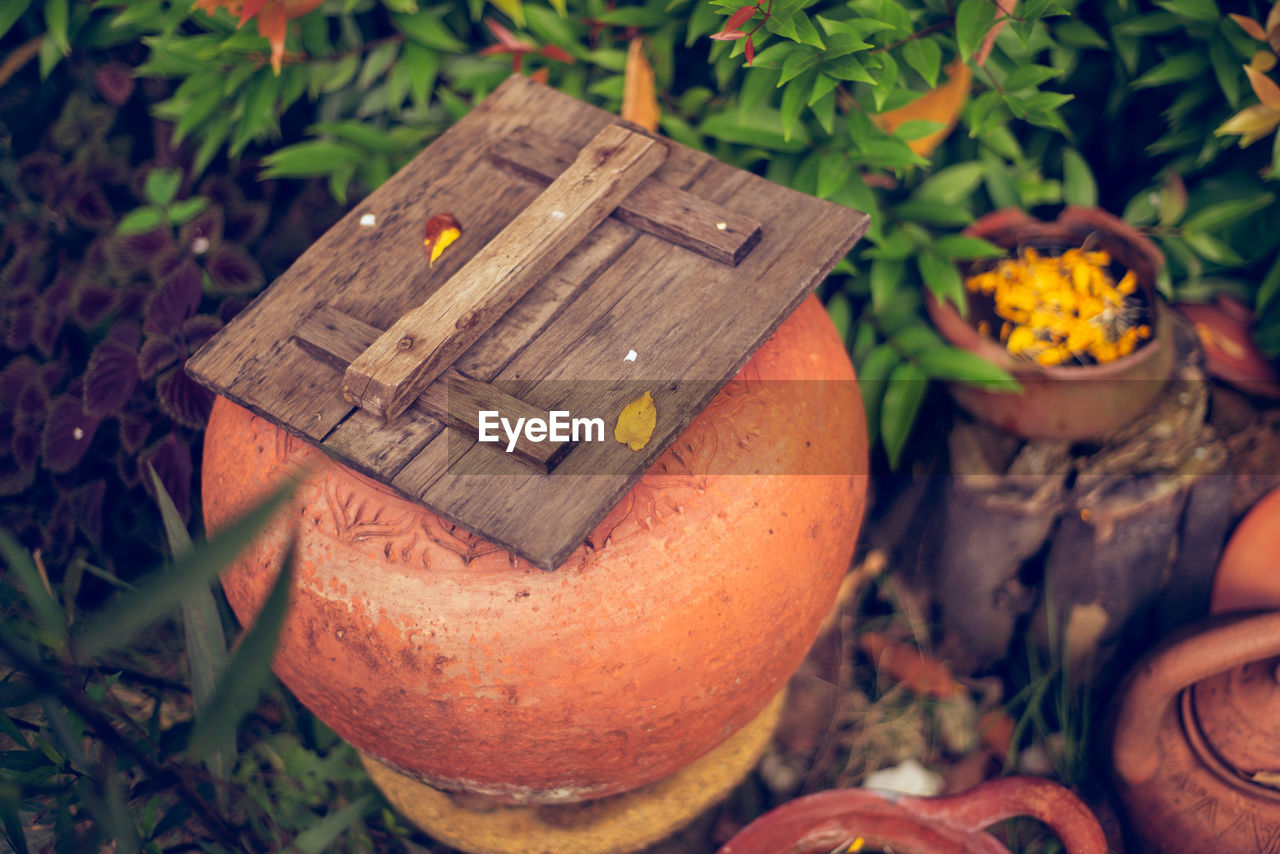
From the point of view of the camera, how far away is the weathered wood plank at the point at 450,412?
1240mm

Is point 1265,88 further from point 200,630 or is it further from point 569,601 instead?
point 200,630

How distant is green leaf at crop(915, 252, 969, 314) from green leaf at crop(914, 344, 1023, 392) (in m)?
0.11

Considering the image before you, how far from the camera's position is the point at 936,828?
1.74 m

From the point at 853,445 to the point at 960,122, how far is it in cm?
101

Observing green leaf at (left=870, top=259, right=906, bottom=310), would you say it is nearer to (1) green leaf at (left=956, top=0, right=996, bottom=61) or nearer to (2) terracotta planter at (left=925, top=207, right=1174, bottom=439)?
(2) terracotta planter at (left=925, top=207, right=1174, bottom=439)

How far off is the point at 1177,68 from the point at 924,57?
64cm

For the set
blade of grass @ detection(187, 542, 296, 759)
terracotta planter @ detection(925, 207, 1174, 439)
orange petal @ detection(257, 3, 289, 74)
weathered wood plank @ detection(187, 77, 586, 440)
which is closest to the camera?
blade of grass @ detection(187, 542, 296, 759)

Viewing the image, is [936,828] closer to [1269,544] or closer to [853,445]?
[853,445]

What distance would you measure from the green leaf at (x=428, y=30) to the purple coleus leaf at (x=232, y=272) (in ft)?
2.23

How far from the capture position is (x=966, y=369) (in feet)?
6.10

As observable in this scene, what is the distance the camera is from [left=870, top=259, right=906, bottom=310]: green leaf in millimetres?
1971

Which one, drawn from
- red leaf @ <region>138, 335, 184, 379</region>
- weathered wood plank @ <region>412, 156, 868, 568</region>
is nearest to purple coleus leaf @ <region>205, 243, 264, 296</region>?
red leaf @ <region>138, 335, 184, 379</region>

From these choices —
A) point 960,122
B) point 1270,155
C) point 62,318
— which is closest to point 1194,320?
point 1270,155

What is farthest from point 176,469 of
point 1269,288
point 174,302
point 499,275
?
point 1269,288
